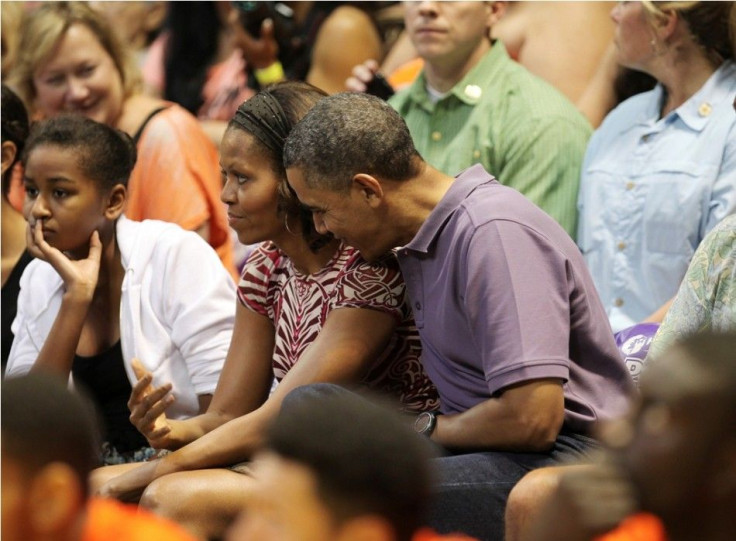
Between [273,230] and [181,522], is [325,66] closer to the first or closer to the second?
[273,230]

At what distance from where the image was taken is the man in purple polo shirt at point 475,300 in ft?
7.25

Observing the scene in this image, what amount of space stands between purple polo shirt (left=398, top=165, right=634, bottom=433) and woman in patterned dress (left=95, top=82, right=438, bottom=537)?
124 mm

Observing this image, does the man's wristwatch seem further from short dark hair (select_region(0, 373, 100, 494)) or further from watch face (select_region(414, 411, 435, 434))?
short dark hair (select_region(0, 373, 100, 494))

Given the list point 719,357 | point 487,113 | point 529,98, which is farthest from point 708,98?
point 719,357

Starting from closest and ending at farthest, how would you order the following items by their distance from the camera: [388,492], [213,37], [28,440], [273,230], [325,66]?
[388,492], [28,440], [273,230], [325,66], [213,37]

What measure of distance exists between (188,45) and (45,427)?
3.55 metres

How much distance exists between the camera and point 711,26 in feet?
10.5

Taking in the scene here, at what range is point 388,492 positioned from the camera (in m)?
1.47

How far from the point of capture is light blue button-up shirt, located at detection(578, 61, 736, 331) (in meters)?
3.11

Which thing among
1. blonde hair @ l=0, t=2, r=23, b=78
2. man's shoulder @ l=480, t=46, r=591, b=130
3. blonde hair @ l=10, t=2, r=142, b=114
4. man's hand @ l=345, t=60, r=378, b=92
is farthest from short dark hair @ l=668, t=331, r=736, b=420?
blonde hair @ l=0, t=2, r=23, b=78

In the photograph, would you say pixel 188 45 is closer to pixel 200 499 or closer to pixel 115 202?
pixel 115 202

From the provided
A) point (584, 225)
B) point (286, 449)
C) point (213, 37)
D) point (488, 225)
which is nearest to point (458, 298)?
point (488, 225)

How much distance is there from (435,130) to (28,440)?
7.33 feet

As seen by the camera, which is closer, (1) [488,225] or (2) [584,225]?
(1) [488,225]
